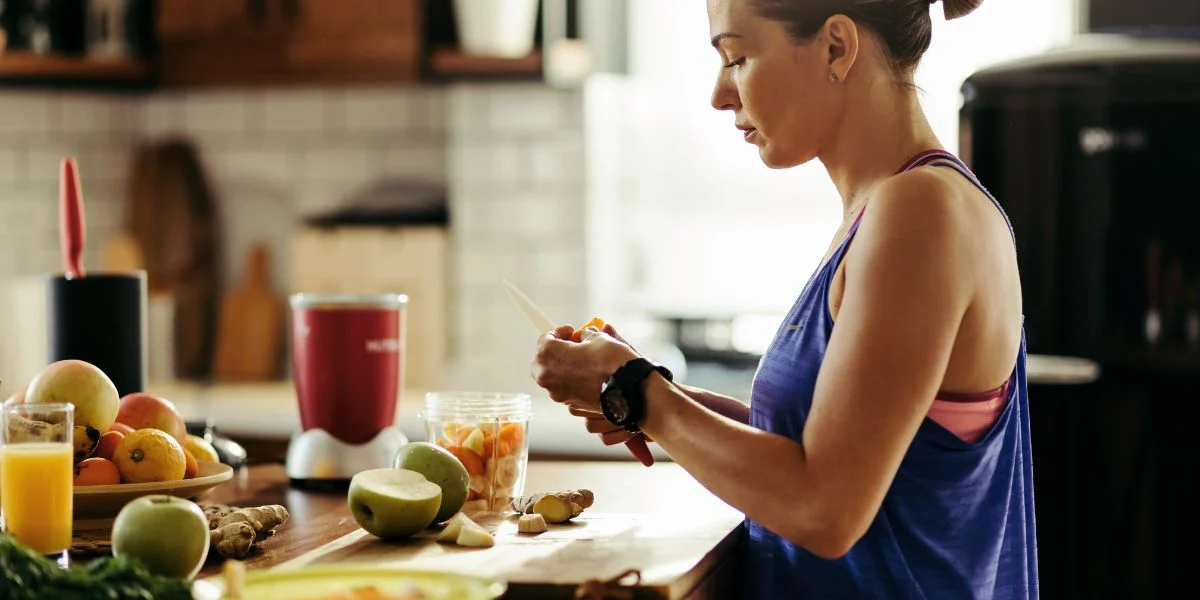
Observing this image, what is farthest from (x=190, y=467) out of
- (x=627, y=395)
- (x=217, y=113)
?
(x=217, y=113)

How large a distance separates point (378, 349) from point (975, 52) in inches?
89.9

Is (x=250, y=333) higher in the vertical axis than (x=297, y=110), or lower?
lower

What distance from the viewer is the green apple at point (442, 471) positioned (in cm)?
155

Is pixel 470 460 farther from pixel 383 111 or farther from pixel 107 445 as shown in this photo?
pixel 383 111

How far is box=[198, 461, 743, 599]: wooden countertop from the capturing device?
4.27 feet

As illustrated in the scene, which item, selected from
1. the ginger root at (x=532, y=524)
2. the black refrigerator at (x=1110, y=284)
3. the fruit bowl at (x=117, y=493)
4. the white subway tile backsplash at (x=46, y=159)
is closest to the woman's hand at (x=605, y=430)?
the ginger root at (x=532, y=524)

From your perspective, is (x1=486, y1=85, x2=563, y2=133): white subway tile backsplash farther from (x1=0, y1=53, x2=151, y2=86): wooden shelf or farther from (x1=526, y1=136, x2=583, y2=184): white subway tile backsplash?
(x1=0, y1=53, x2=151, y2=86): wooden shelf

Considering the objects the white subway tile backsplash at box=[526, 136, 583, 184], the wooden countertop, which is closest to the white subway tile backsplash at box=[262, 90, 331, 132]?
the white subway tile backsplash at box=[526, 136, 583, 184]

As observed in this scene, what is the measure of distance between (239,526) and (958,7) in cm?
98

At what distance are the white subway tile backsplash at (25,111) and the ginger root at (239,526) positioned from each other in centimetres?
295

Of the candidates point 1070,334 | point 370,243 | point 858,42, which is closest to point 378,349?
point 858,42

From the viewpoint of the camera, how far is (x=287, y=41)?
3.81 m

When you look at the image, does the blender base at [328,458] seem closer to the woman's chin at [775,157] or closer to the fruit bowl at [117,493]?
the fruit bowl at [117,493]

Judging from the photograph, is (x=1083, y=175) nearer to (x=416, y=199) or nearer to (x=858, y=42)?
(x=858, y=42)
